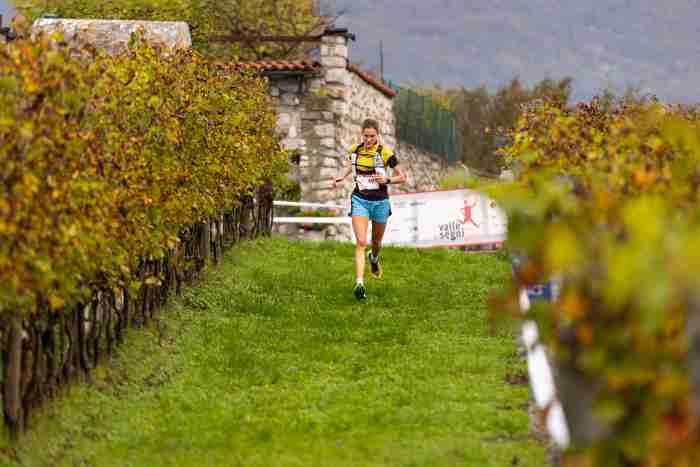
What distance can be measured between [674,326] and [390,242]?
21.4 meters

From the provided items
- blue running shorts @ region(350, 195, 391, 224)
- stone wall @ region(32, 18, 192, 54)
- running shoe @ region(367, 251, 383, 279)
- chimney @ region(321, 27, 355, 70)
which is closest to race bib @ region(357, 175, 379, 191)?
blue running shorts @ region(350, 195, 391, 224)

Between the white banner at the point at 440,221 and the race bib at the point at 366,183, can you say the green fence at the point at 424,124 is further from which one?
the race bib at the point at 366,183

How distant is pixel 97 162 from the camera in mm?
8320

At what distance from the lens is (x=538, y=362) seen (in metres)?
7.97

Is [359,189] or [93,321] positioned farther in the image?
[359,189]

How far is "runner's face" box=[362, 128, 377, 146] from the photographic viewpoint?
14.1 meters

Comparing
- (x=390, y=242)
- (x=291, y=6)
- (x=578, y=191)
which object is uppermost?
(x=291, y=6)

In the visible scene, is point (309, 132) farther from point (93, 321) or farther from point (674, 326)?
point (674, 326)

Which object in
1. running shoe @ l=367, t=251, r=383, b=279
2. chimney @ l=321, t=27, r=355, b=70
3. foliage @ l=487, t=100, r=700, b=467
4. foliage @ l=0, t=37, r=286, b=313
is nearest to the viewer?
foliage @ l=487, t=100, r=700, b=467

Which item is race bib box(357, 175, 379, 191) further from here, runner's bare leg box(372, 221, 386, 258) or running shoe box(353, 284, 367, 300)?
running shoe box(353, 284, 367, 300)

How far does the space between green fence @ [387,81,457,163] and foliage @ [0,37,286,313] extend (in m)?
25.3

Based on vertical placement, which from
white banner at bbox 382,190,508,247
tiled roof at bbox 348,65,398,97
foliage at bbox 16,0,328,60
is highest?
foliage at bbox 16,0,328,60

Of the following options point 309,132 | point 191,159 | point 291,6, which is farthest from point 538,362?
point 291,6

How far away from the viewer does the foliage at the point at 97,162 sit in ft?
23.6
